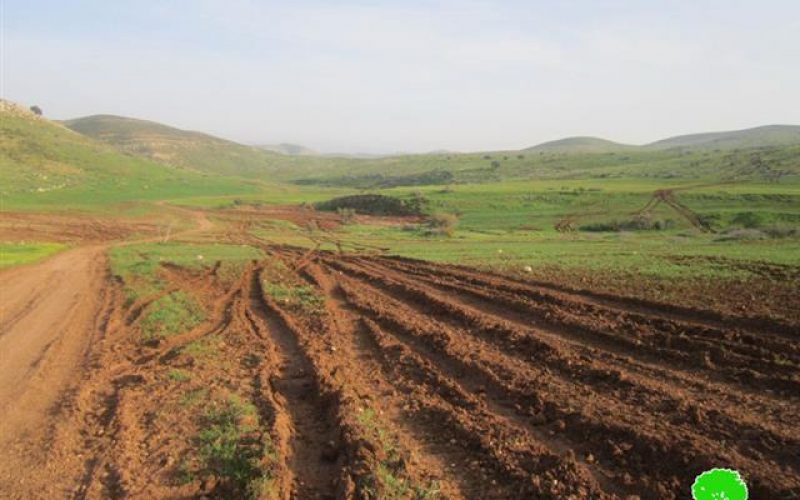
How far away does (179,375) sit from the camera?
12234 mm

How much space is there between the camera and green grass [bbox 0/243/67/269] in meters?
29.6

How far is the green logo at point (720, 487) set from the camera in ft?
10.2

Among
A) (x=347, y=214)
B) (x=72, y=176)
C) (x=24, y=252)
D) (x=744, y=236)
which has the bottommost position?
(x=347, y=214)

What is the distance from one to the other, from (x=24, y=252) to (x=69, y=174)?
1958 inches

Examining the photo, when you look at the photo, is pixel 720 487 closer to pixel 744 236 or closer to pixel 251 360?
pixel 251 360

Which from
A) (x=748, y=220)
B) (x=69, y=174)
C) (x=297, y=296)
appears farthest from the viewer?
(x=69, y=174)

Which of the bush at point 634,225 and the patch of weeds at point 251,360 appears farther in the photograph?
the bush at point 634,225

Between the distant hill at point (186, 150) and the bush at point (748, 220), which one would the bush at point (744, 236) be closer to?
the bush at point (748, 220)

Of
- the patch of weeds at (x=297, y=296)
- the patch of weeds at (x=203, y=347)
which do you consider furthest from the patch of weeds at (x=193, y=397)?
the patch of weeds at (x=297, y=296)

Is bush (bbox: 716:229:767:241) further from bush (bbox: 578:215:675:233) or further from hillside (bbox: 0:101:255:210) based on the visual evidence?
hillside (bbox: 0:101:255:210)

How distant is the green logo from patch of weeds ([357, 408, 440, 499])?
14.8ft

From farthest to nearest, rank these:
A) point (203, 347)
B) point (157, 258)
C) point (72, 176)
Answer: point (72, 176) → point (157, 258) → point (203, 347)

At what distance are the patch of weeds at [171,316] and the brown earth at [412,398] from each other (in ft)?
1.35

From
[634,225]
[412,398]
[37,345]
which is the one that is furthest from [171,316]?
[634,225]
